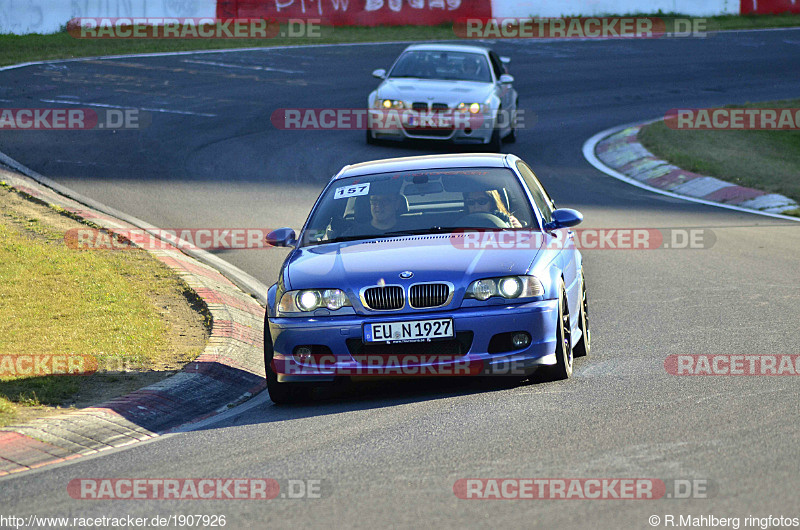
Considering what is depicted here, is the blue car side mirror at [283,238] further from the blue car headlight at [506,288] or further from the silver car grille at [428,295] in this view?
the blue car headlight at [506,288]

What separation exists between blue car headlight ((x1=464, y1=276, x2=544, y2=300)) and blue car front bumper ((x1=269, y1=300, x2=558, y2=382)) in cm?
7

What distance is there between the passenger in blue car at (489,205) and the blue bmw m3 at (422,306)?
10 cm

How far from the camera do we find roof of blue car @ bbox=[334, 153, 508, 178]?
8711mm

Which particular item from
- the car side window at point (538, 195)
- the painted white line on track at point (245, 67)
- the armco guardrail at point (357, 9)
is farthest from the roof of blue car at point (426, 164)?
the armco guardrail at point (357, 9)

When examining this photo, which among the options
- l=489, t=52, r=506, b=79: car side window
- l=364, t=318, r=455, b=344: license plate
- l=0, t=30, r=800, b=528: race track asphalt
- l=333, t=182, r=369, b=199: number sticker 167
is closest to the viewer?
l=0, t=30, r=800, b=528: race track asphalt

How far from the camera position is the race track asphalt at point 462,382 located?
5.17m

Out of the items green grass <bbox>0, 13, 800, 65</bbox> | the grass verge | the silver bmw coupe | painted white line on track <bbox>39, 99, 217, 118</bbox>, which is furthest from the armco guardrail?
the grass verge

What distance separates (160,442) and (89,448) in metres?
0.38

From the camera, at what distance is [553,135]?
70.9 feet

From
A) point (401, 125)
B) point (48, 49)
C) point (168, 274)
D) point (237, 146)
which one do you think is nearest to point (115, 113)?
point (237, 146)

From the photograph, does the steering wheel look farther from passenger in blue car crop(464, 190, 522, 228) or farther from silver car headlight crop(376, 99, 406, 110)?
silver car headlight crop(376, 99, 406, 110)

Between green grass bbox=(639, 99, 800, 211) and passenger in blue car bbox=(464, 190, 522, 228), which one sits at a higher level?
passenger in blue car bbox=(464, 190, 522, 228)

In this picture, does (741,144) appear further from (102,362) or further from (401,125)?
(102,362)

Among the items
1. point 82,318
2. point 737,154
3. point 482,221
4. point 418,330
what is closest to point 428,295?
point 418,330
